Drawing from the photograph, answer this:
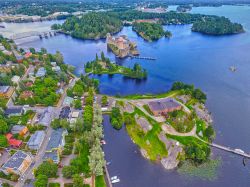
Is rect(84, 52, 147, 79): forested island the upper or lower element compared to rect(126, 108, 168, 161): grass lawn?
upper

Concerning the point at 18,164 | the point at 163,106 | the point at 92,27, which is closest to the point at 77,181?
the point at 18,164

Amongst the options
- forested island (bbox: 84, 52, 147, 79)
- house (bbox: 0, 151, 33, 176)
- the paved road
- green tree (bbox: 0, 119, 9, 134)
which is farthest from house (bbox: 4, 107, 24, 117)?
forested island (bbox: 84, 52, 147, 79)

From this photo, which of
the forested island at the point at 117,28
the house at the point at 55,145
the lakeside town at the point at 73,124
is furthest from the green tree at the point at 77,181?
the forested island at the point at 117,28

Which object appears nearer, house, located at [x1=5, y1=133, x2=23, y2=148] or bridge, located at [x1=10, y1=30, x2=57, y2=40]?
house, located at [x1=5, y1=133, x2=23, y2=148]

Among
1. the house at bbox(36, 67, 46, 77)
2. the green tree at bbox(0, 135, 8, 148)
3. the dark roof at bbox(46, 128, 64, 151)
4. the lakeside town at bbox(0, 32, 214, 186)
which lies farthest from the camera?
the house at bbox(36, 67, 46, 77)

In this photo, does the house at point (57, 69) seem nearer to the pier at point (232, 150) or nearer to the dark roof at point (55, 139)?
the dark roof at point (55, 139)

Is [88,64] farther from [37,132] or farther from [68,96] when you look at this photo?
[37,132]

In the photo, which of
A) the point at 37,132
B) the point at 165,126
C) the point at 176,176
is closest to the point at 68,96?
the point at 37,132

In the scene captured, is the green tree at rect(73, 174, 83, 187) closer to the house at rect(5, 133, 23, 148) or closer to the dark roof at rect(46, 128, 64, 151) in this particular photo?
the dark roof at rect(46, 128, 64, 151)
